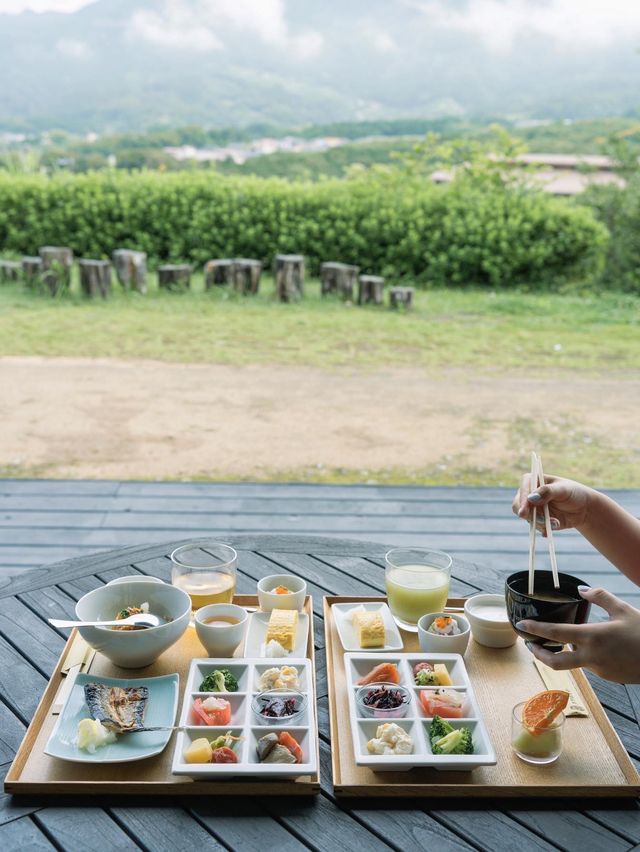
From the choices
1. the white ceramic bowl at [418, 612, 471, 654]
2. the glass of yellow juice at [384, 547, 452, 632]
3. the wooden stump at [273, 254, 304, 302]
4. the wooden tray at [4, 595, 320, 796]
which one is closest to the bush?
the wooden stump at [273, 254, 304, 302]

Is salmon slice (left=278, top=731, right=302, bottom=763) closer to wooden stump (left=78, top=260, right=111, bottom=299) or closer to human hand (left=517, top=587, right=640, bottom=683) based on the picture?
human hand (left=517, top=587, right=640, bottom=683)

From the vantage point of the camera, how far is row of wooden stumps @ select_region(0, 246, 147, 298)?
775cm

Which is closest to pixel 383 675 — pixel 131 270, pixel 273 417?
pixel 273 417

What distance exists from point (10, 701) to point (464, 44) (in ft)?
143

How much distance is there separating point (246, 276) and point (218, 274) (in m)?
0.33

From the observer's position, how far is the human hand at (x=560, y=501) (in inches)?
50.8

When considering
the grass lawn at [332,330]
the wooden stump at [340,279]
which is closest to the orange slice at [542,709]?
the grass lawn at [332,330]

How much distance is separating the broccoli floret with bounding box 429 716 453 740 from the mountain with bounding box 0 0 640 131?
23670mm

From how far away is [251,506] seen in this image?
2934 mm

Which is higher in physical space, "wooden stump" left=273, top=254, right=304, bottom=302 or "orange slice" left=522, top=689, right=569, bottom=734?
"orange slice" left=522, top=689, right=569, bottom=734

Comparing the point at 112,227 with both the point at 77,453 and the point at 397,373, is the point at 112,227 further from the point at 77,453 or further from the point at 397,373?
the point at 77,453

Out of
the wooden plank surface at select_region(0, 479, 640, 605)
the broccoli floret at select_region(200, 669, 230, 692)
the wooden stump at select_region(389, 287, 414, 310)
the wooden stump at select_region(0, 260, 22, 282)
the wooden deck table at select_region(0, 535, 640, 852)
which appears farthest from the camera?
the wooden stump at select_region(0, 260, 22, 282)

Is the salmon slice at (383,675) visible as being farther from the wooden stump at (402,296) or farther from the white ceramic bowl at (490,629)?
the wooden stump at (402,296)

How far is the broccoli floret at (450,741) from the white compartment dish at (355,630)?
0.21 metres
